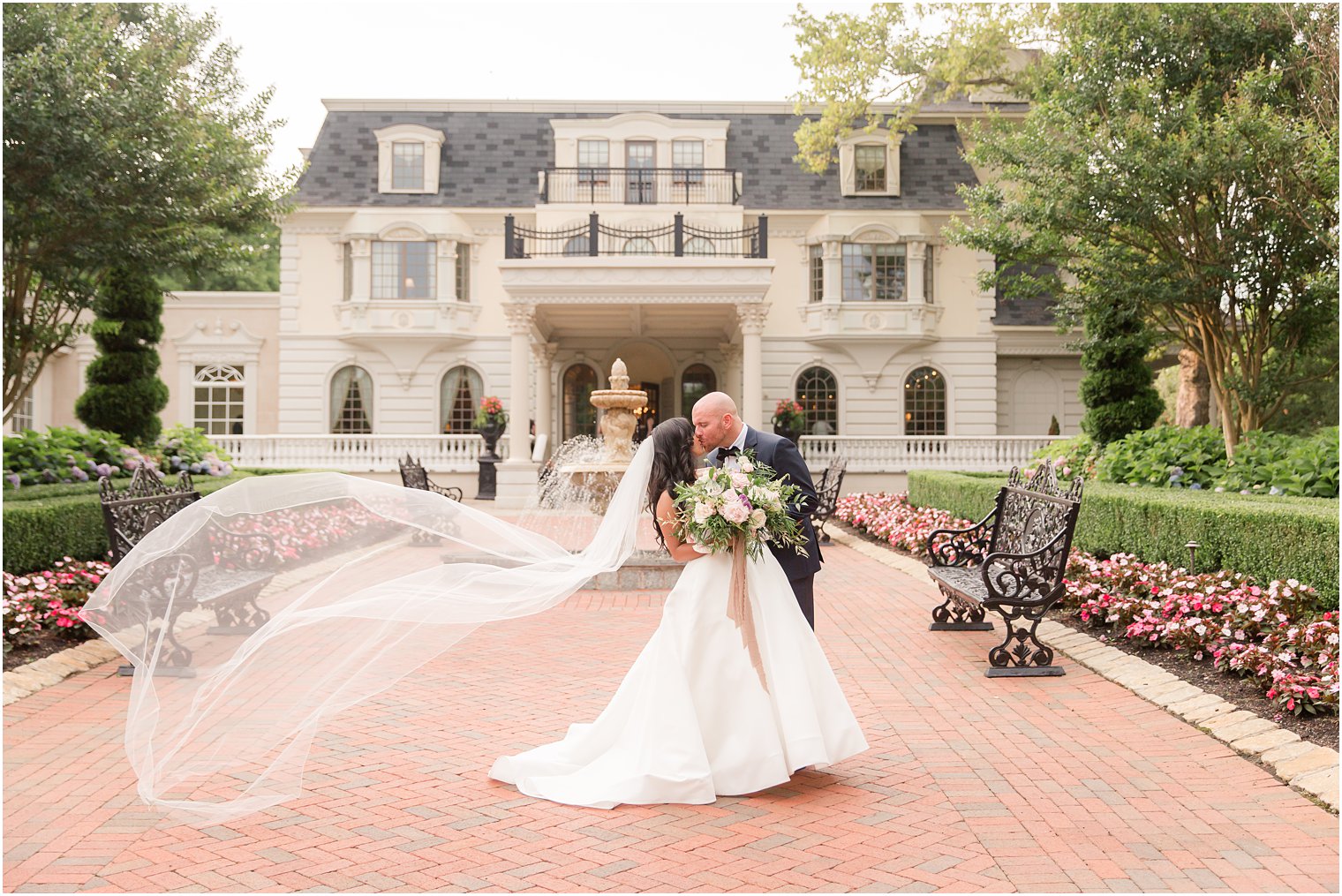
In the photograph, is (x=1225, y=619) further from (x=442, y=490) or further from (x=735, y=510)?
(x=442, y=490)

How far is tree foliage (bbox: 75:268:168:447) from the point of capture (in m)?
18.1

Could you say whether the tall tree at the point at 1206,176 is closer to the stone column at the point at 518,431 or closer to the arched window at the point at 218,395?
the stone column at the point at 518,431

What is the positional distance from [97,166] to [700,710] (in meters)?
10.2

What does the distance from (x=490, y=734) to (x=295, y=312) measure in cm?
2522

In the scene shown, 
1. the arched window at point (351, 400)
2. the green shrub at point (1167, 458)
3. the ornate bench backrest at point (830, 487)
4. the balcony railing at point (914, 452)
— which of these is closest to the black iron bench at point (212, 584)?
the ornate bench backrest at point (830, 487)

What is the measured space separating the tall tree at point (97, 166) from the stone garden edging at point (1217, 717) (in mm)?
11071

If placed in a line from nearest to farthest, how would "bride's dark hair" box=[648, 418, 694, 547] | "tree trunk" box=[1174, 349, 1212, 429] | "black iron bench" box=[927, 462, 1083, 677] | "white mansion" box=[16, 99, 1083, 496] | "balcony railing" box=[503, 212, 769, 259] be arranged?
"bride's dark hair" box=[648, 418, 694, 547] < "black iron bench" box=[927, 462, 1083, 677] < "tree trunk" box=[1174, 349, 1212, 429] < "balcony railing" box=[503, 212, 769, 259] < "white mansion" box=[16, 99, 1083, 496]

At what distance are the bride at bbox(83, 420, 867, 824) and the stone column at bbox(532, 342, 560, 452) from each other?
21.7m

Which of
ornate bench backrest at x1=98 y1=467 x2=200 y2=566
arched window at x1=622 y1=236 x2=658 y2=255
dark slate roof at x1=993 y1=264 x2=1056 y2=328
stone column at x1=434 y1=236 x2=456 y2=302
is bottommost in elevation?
ornate bench backrest at x1=98 y1=467 x2=200 y2=566

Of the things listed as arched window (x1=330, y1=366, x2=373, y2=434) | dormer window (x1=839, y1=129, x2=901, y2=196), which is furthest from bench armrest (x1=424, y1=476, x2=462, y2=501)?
dormer window (x1=839, y1=129, x2=901, y2=196)

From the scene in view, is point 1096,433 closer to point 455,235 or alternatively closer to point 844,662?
point 844,662

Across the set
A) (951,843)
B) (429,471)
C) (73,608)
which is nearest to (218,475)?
(429,471)

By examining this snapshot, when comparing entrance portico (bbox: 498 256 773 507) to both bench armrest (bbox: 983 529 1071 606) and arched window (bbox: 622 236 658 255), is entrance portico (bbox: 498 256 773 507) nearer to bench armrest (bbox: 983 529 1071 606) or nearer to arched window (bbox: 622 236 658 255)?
arched window (bbox: 622 236 658 255)

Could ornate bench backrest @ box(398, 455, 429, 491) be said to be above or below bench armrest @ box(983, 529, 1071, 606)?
above
